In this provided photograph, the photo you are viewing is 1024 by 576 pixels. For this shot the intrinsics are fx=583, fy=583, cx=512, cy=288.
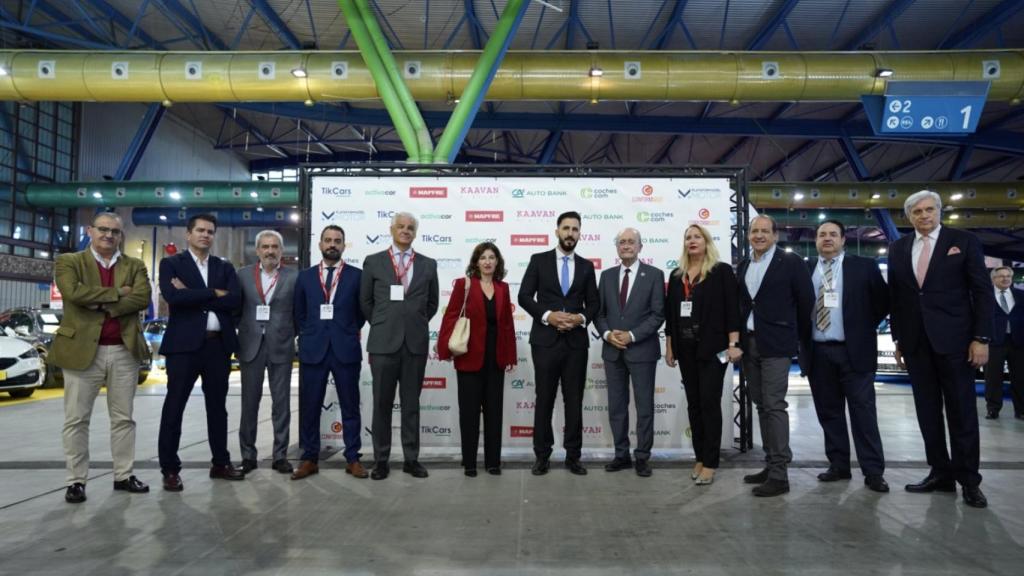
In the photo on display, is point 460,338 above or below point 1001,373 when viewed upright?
above

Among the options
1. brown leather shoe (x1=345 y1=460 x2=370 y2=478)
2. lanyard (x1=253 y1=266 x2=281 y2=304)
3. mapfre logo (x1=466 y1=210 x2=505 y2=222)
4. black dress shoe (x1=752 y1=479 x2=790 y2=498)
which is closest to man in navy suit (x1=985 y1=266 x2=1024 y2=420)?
black dress shoe (x1=752 y1=479 x2=790 y2=498)

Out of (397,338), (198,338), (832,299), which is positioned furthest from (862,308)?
(198,338)

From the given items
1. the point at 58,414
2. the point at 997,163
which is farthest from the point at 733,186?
the point at 997,163

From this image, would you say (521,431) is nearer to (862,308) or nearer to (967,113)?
(862,308)

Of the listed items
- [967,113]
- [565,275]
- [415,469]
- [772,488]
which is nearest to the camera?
[772,488]

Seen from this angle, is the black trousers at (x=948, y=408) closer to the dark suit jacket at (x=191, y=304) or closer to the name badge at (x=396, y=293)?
the name badge at (x=396, y=293)

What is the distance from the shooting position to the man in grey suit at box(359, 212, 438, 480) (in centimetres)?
409

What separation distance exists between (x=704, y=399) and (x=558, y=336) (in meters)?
1.08

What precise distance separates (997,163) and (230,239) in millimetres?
29649

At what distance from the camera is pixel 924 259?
3639mm

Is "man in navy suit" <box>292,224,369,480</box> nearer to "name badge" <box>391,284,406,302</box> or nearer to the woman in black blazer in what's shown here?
"name badge" <box>391,284,406,302</box>

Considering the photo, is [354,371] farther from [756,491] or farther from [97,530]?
[756,491]

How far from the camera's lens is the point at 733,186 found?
5090 millimetres

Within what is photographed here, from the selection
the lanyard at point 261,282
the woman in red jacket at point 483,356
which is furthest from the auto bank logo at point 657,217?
the lanyard at point 261,282
